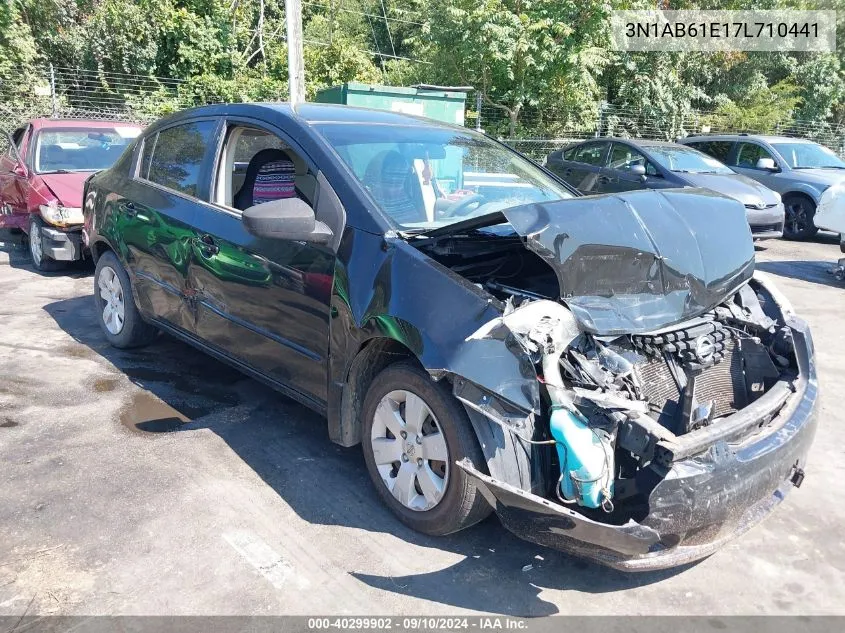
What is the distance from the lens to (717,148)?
1265 cm

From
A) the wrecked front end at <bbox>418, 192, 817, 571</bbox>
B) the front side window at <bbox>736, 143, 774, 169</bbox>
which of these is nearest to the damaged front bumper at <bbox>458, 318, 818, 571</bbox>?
the wrecked front end at <bbox>418, 192, 817, 571</bbox>

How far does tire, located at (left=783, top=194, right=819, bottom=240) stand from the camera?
11.3m

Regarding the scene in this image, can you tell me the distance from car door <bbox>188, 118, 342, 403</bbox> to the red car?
440 centimetres

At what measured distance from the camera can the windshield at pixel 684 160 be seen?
1038cm

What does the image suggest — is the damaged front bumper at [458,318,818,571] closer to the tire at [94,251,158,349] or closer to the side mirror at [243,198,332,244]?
the side mirror at [243,198,332,244]

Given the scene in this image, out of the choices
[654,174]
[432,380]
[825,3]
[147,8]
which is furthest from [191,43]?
[825,3]

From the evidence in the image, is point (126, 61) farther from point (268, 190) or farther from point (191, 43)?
point (268, 190)

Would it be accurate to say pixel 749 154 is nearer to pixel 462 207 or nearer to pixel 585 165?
pixel 585 165

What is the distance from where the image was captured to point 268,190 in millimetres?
4266

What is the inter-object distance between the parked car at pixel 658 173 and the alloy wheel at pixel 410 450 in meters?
7.36

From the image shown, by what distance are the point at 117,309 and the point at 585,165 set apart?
8.07 metres

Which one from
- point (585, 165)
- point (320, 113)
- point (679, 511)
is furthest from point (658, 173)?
point (679, 511)

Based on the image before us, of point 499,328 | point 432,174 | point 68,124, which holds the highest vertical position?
point 68,124

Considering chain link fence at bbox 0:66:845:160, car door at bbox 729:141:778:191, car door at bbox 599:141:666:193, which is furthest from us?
chain link fence at bbox 0:66:845:160
